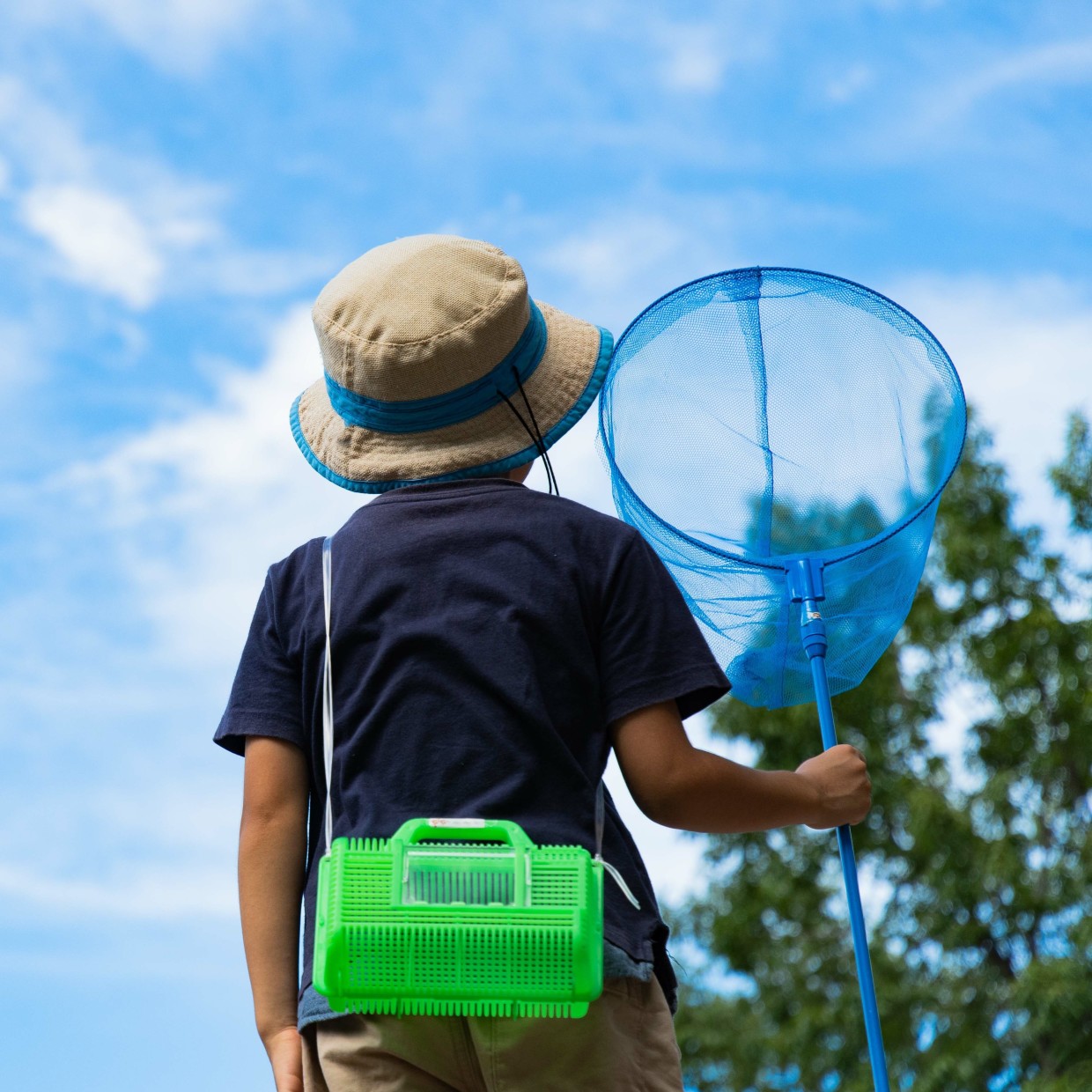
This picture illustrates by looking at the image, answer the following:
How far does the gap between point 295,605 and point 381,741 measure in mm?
296

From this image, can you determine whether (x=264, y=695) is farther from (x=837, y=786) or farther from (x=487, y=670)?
(x=837, y=786)

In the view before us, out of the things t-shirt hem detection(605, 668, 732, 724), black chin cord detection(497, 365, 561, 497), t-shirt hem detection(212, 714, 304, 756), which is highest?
black chin cord detection(497, 365, 561, 497)

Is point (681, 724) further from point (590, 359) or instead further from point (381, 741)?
point (590, 359)

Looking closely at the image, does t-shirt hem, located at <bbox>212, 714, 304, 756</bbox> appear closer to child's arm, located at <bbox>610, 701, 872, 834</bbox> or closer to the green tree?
child's arm, located at <bbox>610, 701, 872, 834</bbox>

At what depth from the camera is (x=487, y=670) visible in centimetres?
175

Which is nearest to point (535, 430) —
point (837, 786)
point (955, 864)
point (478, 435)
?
point (478, 435)

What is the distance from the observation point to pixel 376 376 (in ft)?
6.43

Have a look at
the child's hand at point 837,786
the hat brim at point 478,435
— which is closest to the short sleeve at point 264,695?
the hat brim at point 478,435

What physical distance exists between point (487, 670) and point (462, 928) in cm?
32

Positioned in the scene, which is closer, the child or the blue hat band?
A: the child

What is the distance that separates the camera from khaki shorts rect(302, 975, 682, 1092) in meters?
1.64

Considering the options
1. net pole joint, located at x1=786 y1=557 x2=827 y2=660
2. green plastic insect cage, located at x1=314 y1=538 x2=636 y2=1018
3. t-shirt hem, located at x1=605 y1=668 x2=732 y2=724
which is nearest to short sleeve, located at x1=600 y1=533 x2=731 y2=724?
t-shirt hem, located at x1=605 y1=668 x2=732 y2=724

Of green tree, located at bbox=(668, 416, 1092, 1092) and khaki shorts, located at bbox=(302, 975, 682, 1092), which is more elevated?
green tree, located at bbox=(668, 416, 1092, 1092)

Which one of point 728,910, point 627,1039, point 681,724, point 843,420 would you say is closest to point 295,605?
point 681,724
